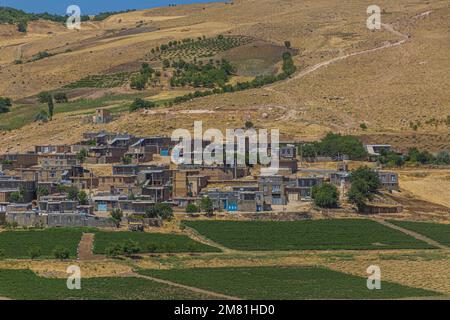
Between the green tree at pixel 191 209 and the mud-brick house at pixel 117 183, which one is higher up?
the mud-brick house at pixel 117 183

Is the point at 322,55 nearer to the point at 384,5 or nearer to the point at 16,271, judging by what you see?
the point at 384,5

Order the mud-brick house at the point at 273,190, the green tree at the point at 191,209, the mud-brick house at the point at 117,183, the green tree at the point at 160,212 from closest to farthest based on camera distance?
the green tree at the point at 160,212, the green tree at the point at 191,209, the mud-brick house at the point at 273,190, the mud-brick house at the point at 117,183

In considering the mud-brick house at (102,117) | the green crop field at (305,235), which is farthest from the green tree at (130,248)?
the mud-brick house at (102,117)

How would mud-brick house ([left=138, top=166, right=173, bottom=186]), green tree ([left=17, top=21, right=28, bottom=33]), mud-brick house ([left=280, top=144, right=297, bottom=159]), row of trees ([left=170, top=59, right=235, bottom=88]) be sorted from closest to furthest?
mud-brick house ([left=138, top=166, right=173, bottom=186]), mud-brick house ([left=280, top=144, right=297, bottom=159]), row of trees ([left=170, top=59, right=235, bottom=88]), green tree ([left=17, top=21, right=28, bottom=33])

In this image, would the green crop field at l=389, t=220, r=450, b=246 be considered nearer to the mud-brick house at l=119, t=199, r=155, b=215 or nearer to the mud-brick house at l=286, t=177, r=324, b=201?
the mud-brick house at l=286, t=177, r=324, b=201

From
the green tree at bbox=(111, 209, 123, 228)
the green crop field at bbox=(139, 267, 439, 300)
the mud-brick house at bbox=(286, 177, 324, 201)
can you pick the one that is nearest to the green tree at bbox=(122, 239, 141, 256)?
the green crop field at bbox=(139, 267, 439, 300)

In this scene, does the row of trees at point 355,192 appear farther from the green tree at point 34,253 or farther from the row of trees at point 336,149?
the green tree at point 34,253
